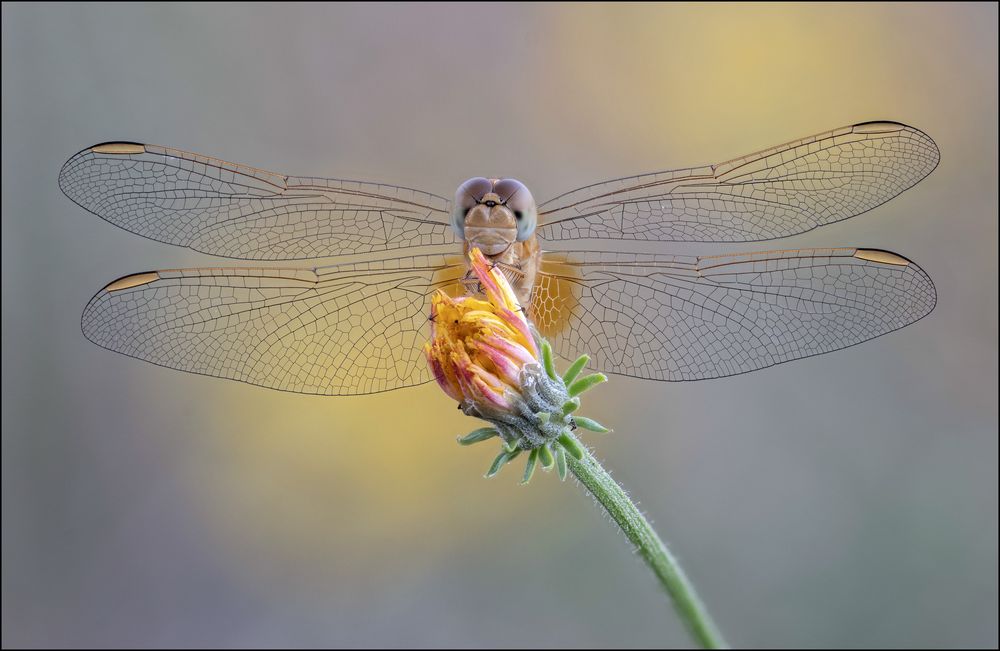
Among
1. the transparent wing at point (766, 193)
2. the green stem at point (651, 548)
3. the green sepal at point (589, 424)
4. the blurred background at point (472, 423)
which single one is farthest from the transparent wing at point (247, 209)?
the blurred background at point (472, 423)

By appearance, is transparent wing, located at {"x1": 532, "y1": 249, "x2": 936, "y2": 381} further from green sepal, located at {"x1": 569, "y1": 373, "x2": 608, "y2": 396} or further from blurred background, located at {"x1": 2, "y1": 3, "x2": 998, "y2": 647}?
blurred background, located at {"x1": 2, "y1": 3, "x2": 998, "y2": 647}

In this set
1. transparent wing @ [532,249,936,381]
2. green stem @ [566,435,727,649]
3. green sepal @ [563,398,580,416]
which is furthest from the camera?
transparent wing @ [532,249,936,381]

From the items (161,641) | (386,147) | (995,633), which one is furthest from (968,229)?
(161,641)

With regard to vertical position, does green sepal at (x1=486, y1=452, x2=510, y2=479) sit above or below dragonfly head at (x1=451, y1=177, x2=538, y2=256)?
below

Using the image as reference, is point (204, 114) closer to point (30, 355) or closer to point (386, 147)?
point (386, 147)

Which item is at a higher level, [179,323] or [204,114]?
[204,114]

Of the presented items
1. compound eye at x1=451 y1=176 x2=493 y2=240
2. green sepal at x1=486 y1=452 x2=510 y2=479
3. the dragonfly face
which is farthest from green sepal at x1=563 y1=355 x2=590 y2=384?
compound eye at x1=451 y1=176 x2=493 y2=240
